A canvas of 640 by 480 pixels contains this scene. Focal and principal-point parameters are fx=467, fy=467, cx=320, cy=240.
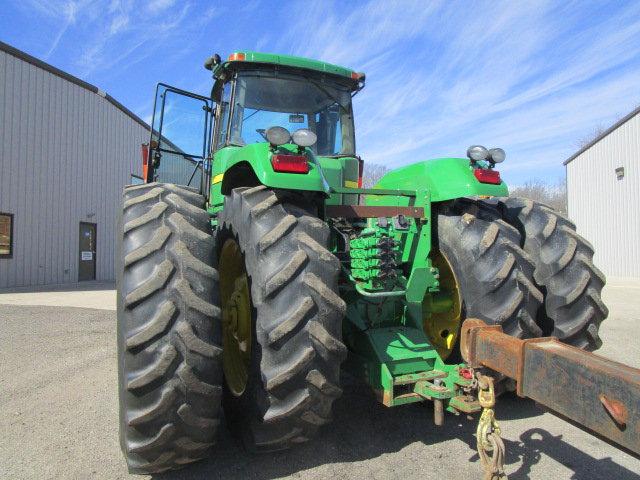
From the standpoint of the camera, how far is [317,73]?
4.43m

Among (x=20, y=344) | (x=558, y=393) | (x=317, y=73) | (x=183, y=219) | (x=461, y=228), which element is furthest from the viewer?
(x=20, y=344)

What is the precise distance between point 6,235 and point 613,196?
2251 cm

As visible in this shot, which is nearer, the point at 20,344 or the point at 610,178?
the point at 20,344

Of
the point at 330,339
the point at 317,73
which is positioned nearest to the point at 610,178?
the point at 317,73

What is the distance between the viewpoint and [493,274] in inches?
120

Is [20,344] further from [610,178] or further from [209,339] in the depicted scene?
[610,178]

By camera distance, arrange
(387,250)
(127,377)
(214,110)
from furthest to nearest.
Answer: (214,110) → (387,250) → (127,377)

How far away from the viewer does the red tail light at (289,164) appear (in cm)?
272

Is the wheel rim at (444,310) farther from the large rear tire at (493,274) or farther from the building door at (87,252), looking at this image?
the building door at (87,252)

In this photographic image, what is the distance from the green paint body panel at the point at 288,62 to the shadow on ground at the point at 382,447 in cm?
302

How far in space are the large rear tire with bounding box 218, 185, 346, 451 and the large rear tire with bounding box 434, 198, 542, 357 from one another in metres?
1.13

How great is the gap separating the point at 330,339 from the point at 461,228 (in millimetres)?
1461

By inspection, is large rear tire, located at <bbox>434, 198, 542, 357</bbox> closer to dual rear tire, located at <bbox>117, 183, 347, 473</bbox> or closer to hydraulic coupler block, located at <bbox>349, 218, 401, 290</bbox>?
hydraulic coupler block, located at <bbox>349, 218, 401, 290</bbox>

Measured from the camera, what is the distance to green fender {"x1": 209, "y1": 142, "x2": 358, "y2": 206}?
2.70m
